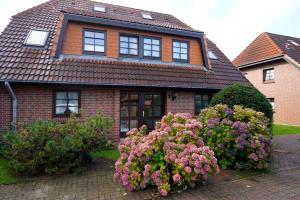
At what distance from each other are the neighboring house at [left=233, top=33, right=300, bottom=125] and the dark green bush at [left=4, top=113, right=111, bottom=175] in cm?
1553

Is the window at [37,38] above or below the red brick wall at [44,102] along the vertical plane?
above

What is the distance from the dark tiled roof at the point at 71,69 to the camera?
893 cm

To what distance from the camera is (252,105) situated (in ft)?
25.5

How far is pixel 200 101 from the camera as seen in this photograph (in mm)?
11852

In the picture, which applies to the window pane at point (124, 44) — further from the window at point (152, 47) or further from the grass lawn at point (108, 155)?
the grass lawn at point (108, 155)

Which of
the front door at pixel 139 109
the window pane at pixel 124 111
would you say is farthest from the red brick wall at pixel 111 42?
the window pane at pixel 124 111

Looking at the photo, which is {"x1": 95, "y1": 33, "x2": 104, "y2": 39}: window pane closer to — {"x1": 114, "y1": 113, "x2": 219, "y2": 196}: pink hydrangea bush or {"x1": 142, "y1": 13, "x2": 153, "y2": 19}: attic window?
{"x1": 142, "y1": 13, "x2": 153, "y2": 19}: attic window

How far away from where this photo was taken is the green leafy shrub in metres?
6.20

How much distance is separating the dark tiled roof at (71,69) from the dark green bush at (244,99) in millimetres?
2764

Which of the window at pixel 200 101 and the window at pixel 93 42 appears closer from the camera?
the window at pixel 93 42

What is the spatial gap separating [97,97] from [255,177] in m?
6.38

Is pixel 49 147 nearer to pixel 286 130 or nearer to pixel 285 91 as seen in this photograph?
pixel 286 130

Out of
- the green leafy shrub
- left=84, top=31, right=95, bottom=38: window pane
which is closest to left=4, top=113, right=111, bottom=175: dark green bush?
the green leafy shrub

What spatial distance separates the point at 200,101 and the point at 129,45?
430cm
